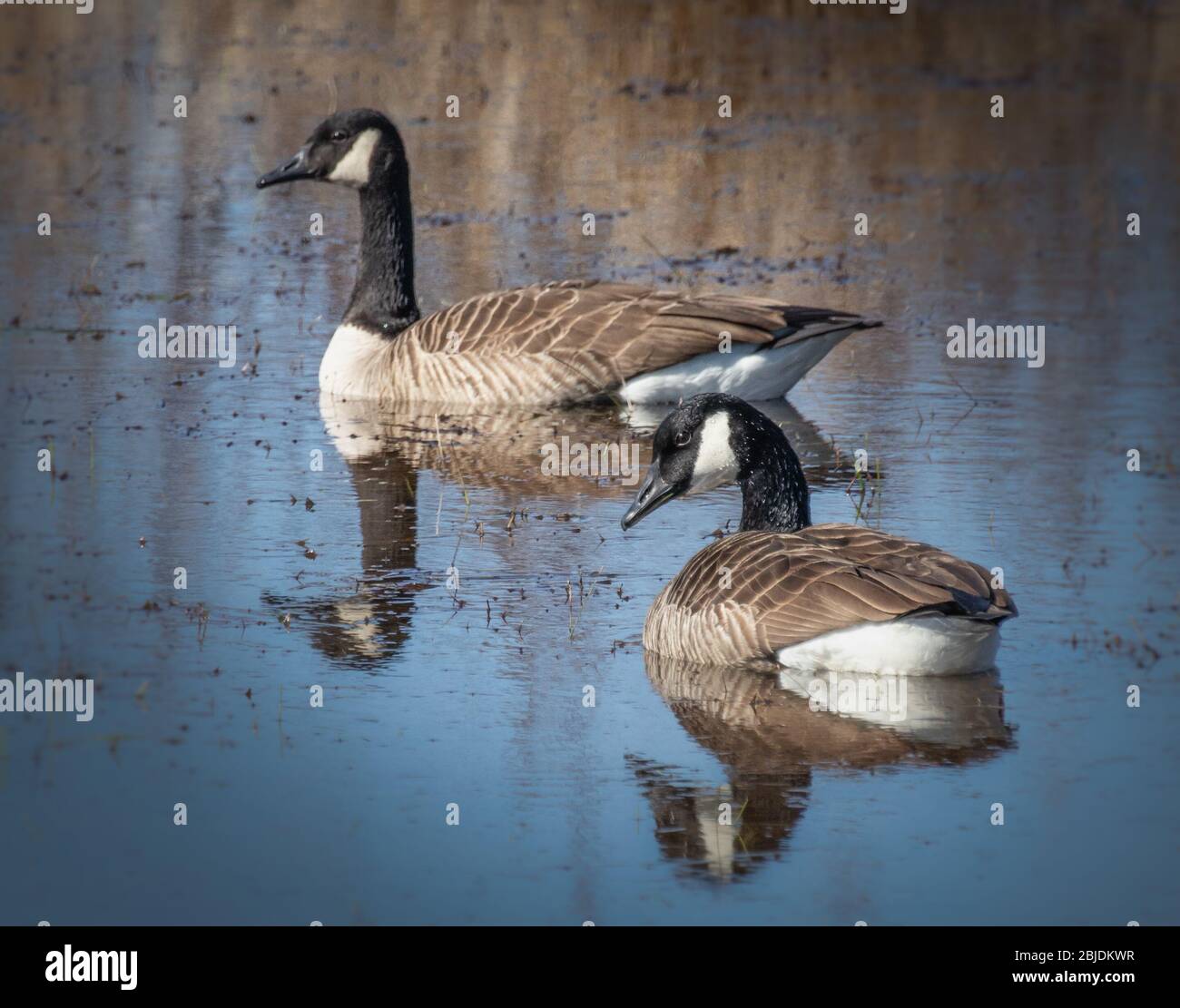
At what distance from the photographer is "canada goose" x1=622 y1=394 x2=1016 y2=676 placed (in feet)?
23.3

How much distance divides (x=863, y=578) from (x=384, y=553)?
9.42 ft

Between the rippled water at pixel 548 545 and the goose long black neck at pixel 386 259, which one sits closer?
the rippled water at pixel 548 545

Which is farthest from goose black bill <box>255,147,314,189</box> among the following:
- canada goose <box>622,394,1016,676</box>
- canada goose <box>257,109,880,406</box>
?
canada goose <box>622,394,1016,676</box>

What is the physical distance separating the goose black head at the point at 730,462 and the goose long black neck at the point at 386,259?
16.1 ft

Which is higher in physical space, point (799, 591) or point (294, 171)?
point (294, 171)

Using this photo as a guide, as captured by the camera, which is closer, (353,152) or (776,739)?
(776,739)

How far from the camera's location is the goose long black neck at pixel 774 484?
8.19m

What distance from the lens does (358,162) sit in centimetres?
1330

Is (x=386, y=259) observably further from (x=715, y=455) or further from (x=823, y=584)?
(x=823, y=584)

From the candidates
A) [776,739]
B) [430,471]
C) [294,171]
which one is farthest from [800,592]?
[294,171]

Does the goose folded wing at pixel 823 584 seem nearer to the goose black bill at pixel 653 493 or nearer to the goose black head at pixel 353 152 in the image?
the goose black bill at pixel 653 493

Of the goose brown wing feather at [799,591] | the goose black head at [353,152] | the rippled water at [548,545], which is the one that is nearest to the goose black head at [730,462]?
the goose brown wing feather at [799,591]

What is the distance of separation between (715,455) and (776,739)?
1678 mm

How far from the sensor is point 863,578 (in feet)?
23.5
